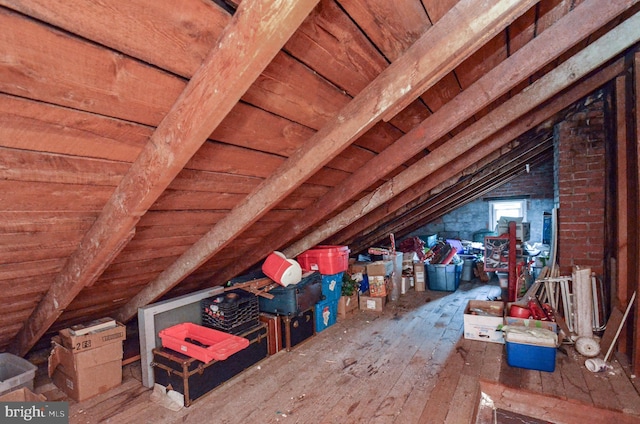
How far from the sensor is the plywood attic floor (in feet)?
7.25

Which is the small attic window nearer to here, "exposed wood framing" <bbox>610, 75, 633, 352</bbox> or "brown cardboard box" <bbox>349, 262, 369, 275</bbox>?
"brown cardboard box" <bbox>349, 262, 369, 275</bbox>

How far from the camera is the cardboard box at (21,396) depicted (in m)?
2.01

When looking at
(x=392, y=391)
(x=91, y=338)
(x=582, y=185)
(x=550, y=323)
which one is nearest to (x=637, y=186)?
(x=582, y=185)

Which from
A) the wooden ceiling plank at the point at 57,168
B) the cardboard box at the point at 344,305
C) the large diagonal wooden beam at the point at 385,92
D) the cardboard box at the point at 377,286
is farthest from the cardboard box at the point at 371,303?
the wooden ceiling plank at the point at 57,168

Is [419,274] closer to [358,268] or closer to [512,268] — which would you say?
[358,268]

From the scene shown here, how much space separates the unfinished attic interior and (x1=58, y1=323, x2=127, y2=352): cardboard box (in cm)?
5

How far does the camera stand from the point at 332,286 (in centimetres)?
397

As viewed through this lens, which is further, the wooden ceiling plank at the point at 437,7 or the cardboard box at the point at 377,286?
the cardboard box at the point at 377,286

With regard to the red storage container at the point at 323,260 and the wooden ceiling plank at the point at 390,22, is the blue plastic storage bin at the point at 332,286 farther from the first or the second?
the wooden ceiling plank at the point at 390,22

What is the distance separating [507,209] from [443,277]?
111 inches

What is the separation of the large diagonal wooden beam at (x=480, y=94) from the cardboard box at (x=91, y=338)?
1623 millimetres

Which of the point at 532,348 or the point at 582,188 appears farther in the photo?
the point at 582,188

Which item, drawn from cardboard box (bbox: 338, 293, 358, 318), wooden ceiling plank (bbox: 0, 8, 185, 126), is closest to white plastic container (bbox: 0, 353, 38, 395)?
wooden ceiling plank (bbox: 0, 8, 185, 126)

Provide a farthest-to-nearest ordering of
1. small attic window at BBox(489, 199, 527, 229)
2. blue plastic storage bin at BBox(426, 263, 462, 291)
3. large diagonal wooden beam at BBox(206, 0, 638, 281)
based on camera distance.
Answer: small attic window at BBox(489, 199, 527, 229)
blue plastic storage bin at BBox(426, 263, 462, 291)
large diagonal wooden beam at BBox(206, 0, 638, 281)
